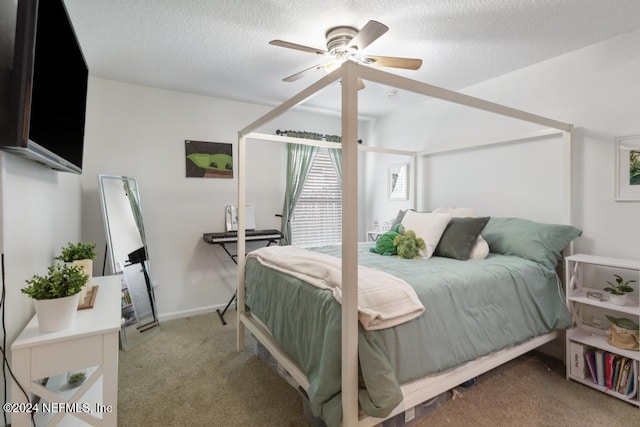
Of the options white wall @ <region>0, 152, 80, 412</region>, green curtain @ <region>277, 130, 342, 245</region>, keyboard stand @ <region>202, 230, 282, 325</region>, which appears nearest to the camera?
white wall @ <region>0, 152, 80, 412</region>

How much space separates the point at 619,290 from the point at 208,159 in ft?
12.1

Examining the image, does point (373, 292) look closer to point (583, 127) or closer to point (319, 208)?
point (583, 127)

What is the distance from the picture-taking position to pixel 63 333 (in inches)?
44.3

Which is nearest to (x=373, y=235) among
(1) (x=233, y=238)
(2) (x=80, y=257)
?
(1) (x=233, y=238)

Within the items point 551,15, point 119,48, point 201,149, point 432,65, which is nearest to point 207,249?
point 201,149

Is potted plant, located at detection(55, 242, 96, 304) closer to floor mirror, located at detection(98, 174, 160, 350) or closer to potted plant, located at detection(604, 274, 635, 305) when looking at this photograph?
floor mirror, located at detection(98, 174, 160, 350)

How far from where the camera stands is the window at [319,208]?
3.99 meters

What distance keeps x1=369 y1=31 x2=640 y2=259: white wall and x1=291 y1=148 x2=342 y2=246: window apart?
1730 millimetres

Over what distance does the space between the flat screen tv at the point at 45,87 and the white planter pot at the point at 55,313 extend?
1.85 feet

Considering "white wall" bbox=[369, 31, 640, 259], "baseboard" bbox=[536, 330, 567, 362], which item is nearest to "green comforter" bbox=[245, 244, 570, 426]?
"baseboard" bbox=[536, 330, 567, 362]

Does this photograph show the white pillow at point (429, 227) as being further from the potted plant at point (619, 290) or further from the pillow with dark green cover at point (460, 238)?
the potted plant at point (619, 290)

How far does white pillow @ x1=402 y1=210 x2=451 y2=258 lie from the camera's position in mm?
2415

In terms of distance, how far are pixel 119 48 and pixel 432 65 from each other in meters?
2.57

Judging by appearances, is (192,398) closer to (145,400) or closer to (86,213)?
(145,400)
